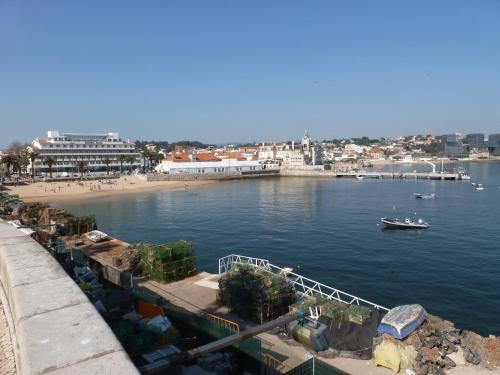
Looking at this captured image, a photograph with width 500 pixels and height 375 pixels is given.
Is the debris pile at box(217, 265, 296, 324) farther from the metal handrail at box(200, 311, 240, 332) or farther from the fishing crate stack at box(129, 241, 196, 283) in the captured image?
the fishing crate stack at box(129, 241, 196, 283)

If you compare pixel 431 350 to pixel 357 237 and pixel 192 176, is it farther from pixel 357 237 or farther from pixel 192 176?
pixel 192 176

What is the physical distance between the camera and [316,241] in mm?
37219

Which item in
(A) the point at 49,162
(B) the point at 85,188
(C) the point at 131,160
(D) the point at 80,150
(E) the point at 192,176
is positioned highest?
(D) the point at 80,150

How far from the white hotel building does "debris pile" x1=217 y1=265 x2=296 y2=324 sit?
108m

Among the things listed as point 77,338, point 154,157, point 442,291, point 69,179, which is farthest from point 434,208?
point 154,157

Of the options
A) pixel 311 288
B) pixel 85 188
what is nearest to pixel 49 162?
pixel 85 188

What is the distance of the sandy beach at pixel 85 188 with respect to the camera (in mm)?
76000

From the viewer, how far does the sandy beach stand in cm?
7600

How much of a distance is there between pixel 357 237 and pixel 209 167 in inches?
3428

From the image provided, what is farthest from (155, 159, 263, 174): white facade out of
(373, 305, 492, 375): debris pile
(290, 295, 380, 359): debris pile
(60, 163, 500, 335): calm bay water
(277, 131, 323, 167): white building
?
(373, 305, 492, 375): debris pile

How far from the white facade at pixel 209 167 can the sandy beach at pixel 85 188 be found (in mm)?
9958

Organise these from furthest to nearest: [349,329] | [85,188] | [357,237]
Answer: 1. [85,188]
2. [357,237]
3. [349,329]

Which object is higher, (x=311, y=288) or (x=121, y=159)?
(x=121, y=159)

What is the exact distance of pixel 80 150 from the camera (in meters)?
114
